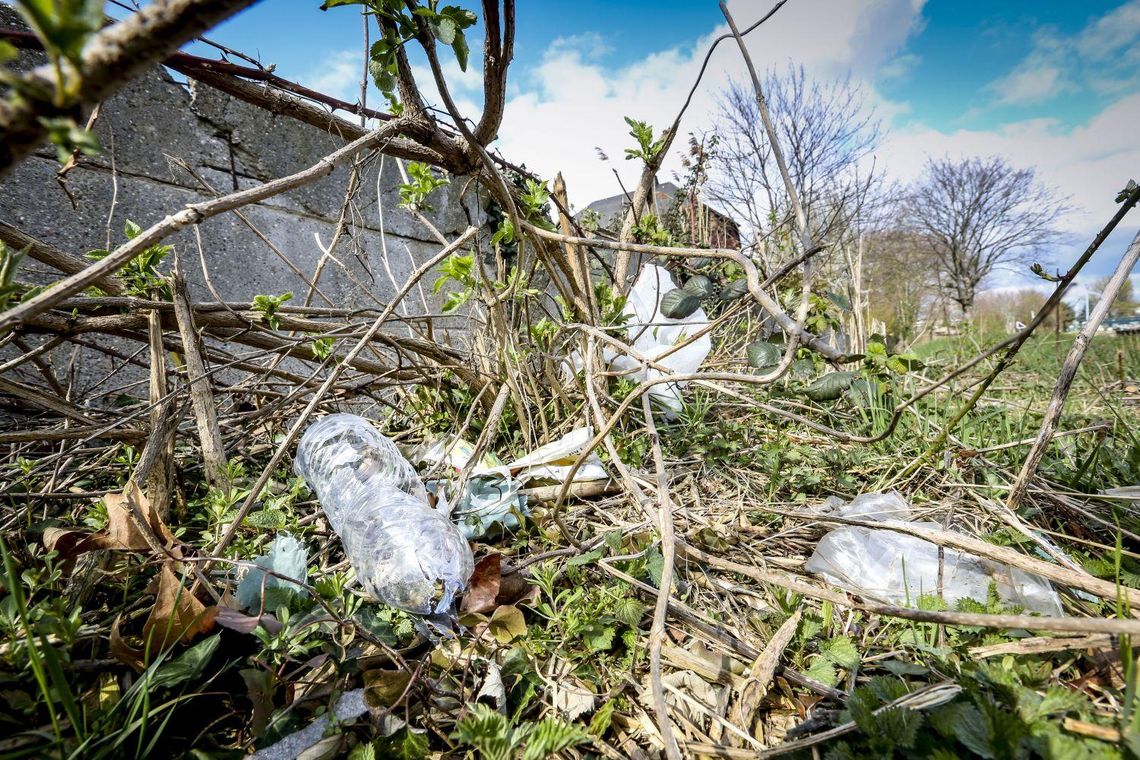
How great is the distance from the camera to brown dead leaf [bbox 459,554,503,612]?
96 centimetres

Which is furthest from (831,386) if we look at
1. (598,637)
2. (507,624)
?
(507,624)

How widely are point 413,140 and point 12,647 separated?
3.59ft

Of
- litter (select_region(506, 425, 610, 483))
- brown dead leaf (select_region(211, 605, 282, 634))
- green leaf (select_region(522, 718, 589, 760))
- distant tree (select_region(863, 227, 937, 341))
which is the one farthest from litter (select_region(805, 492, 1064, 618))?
distant tree (select_region(863, 227, 937, 341))

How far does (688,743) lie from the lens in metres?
0.75

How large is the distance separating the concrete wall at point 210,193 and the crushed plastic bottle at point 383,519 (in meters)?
0.58

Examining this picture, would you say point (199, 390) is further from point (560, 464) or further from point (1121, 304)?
point (1121, 304)

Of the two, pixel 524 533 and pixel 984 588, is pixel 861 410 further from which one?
pixel 524 533

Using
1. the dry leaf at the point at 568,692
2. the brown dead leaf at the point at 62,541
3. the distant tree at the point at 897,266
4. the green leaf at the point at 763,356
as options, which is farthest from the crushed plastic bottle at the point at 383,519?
the distant tree at the point at 897,266

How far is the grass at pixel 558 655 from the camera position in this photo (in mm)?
659

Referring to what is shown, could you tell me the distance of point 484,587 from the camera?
98cm

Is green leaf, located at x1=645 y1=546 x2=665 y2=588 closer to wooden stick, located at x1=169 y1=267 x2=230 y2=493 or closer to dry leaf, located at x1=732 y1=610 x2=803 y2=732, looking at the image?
dry leaf, located at x1=732 y1=610 x2=803 y2=732

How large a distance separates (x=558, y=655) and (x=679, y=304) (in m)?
1.57

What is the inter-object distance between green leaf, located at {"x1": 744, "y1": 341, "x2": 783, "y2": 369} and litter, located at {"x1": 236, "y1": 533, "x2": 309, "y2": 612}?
1697 millimetres

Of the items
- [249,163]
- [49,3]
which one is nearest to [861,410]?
[49,3]
